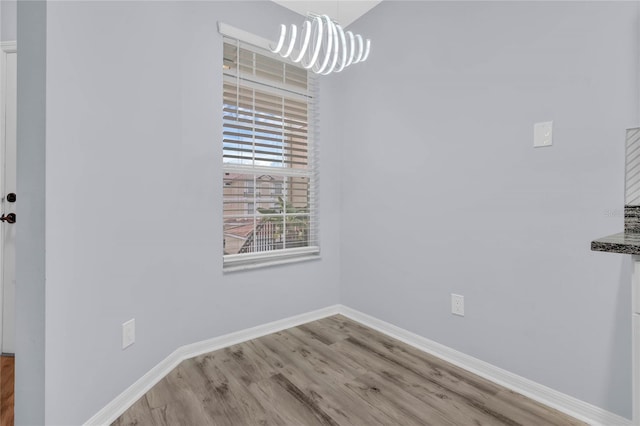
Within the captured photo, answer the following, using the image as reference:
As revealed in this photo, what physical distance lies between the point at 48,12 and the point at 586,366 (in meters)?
2.68

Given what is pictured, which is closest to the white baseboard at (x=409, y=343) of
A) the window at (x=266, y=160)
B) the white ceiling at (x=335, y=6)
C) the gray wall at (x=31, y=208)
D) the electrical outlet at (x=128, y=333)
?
the electrical outlet at (x=128, y=333)

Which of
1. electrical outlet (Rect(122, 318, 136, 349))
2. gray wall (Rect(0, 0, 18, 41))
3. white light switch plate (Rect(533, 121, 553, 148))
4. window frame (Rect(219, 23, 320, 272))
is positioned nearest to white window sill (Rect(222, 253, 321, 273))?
window frame (Rect(219, 23, 320, 272))

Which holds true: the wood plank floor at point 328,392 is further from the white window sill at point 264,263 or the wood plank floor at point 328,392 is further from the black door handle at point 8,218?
the black door handle at point 8,218

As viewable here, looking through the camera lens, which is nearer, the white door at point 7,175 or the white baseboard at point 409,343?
the white baseboard at point 409,343

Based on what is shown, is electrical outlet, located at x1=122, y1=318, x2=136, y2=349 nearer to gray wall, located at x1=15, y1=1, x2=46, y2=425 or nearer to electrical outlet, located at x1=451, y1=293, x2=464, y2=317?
gray wall, located at x1=15, y1=1, x2=46, y2=425

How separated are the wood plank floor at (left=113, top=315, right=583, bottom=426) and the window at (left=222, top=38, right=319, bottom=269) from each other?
722 millimetres

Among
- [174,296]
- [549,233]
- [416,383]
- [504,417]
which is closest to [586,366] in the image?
[504,417]

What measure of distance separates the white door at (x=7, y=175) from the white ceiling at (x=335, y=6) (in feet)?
5.93

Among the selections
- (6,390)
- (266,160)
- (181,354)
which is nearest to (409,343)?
(181,354)

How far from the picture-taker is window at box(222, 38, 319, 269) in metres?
2.21

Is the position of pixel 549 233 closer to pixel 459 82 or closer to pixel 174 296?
pixel 459 82

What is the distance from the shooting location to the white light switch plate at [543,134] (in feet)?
5.00

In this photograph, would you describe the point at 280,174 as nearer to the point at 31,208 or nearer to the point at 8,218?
the point at 31,208

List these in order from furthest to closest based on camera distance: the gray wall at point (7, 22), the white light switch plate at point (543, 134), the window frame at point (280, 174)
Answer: the window frame at point (280, 174), the gray wall at point (7, 22), the white light switch plate at point (543, 134)
